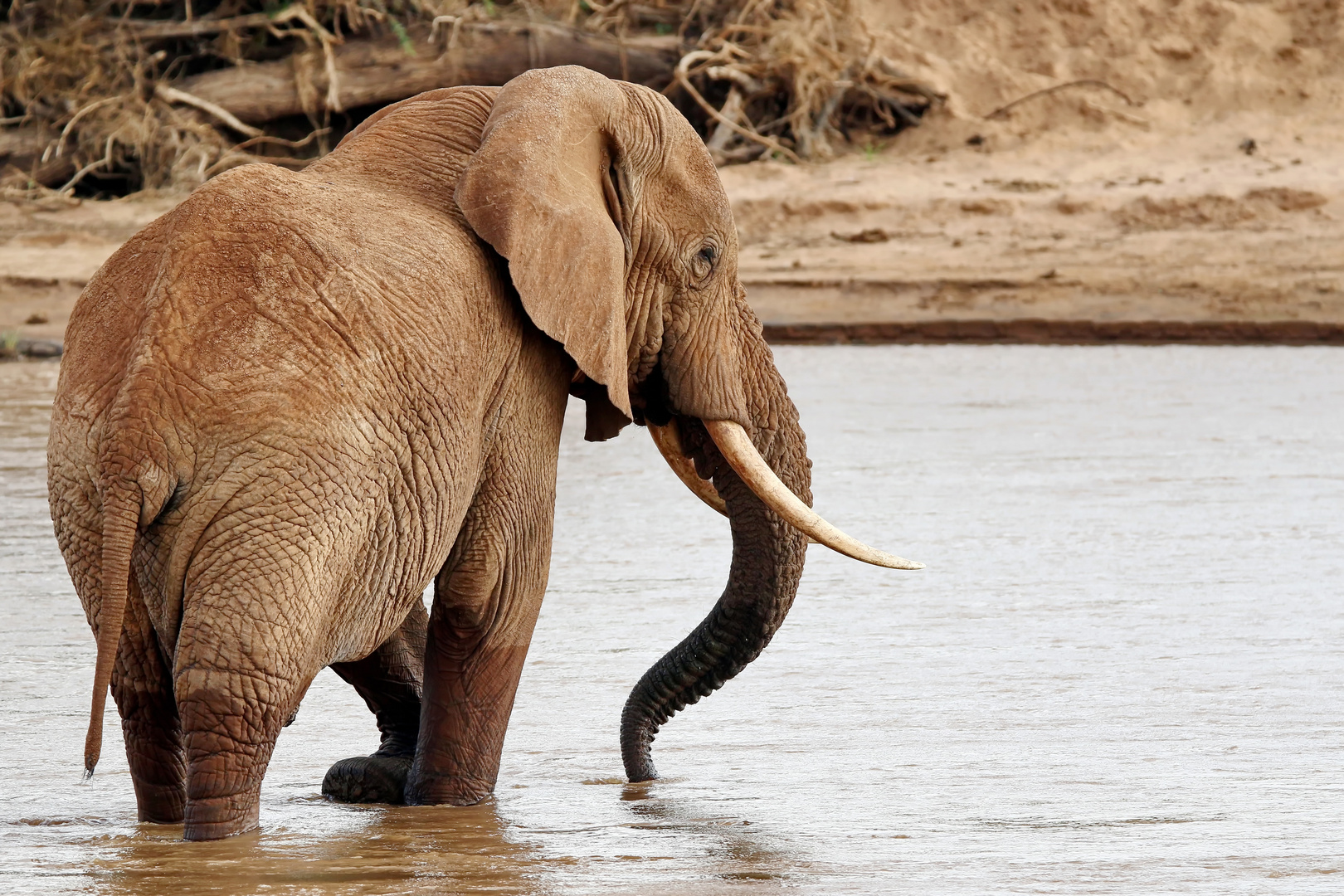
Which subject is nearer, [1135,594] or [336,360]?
[336,360]

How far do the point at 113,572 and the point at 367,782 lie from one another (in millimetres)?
1007

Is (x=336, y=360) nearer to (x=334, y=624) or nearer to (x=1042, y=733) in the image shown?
(x=334, y=624)

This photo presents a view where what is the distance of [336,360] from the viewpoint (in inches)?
139

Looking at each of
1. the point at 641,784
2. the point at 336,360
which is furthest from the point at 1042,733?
the point at 336,360

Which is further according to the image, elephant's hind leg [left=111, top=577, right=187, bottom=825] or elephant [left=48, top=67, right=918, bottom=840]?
elephant's hind leg [left=111, top=577, right=187, bottom=825]

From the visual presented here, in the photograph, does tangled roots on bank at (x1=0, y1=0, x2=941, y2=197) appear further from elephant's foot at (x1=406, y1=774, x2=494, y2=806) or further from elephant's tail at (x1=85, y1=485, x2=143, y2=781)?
elephant's tail at (x1=85, y1=485, x2=143, y2=781)

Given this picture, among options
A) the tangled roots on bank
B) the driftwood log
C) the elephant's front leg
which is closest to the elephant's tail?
the elephant's front leg

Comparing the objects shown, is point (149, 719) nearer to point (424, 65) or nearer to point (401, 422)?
point (401, 422)

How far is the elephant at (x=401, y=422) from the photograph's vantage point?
11.2ft

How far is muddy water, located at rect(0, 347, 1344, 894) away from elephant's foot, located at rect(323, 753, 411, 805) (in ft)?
0.22

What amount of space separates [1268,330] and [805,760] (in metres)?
8.28

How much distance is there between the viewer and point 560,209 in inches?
157

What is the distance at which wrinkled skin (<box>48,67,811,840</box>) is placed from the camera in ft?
11.2

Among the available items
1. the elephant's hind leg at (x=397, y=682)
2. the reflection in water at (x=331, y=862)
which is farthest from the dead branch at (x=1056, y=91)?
the reflection in water at (x=331, y=862)
